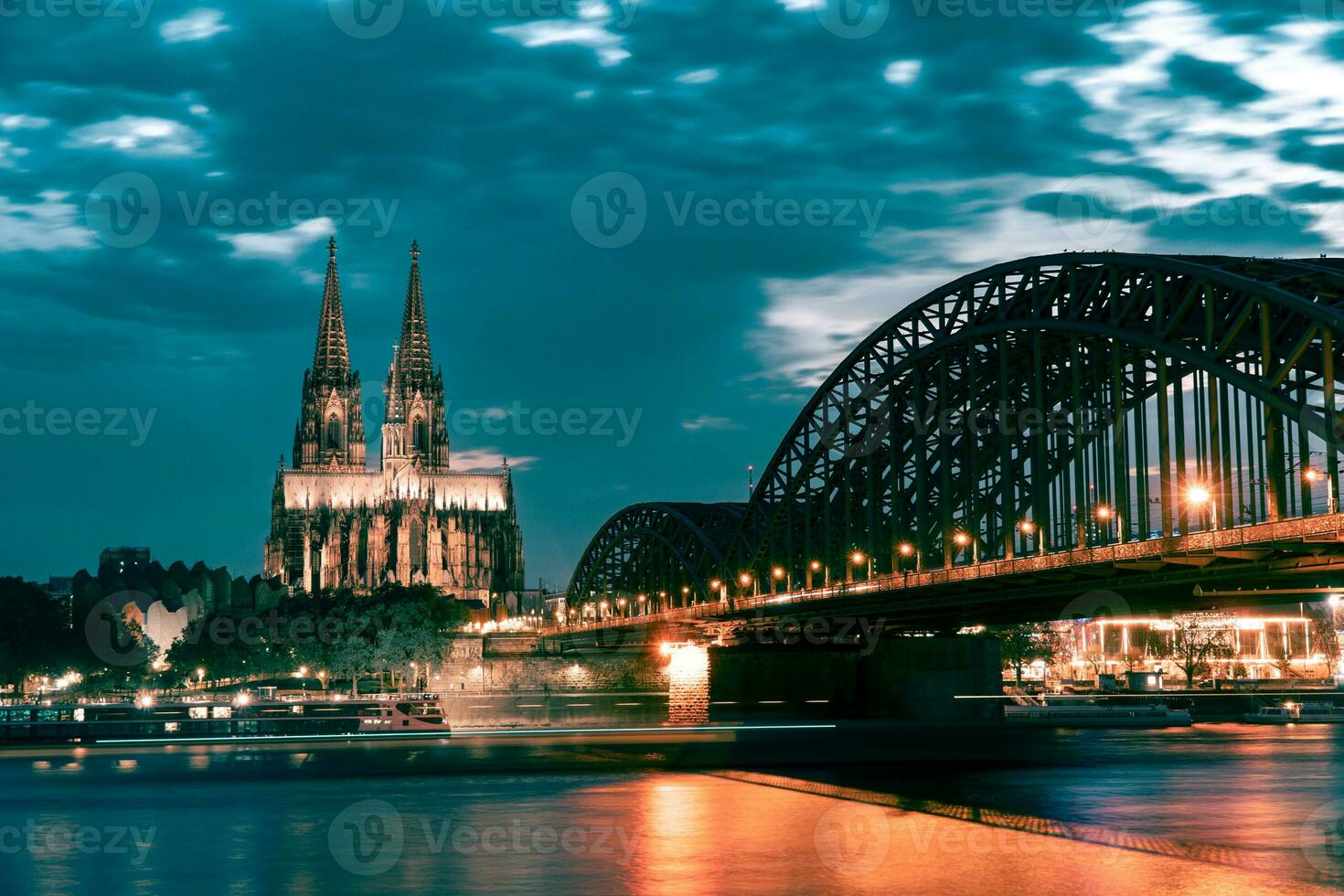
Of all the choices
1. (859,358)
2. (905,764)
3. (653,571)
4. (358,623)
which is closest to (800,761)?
(905,764)

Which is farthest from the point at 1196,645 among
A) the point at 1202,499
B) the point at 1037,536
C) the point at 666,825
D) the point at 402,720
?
the point at 666,825

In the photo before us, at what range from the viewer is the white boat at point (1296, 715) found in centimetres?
11962

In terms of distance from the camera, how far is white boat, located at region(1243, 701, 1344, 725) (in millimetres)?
119625

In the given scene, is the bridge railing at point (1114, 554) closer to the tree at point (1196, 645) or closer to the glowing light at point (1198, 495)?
the glowing light at point (1198, 495)

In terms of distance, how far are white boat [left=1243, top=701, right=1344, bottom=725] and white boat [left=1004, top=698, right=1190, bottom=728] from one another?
640 cm

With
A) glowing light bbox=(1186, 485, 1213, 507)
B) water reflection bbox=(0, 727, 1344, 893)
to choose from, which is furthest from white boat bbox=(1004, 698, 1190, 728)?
glowing light bbox=(1186, 485, 1213, 507)

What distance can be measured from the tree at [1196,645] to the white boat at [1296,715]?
138 ft

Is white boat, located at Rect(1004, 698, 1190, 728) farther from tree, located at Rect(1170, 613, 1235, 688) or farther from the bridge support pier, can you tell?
tree, located at Rect(1170, 613, 1235, 688)

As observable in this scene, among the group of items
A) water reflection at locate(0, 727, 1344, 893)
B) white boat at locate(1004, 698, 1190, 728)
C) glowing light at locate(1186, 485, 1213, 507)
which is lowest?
white boat at locate(1004, 698, 1190, 728)

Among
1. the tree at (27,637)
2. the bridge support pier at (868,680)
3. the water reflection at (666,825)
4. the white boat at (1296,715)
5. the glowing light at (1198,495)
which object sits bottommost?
the white boat at (1296,715)

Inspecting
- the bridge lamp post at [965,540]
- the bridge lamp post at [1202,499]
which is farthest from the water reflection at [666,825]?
the bridge lamp post at [965,540]

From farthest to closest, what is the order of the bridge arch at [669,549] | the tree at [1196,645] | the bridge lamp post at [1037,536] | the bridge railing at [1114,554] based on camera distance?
the tree at [1196,645], the bridge arch at [669,549], the bridge lamp post at [1037,536], the bridge railing at [1114,554]

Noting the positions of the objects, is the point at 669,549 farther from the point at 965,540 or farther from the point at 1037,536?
the point at 1037,536

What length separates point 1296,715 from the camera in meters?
121
